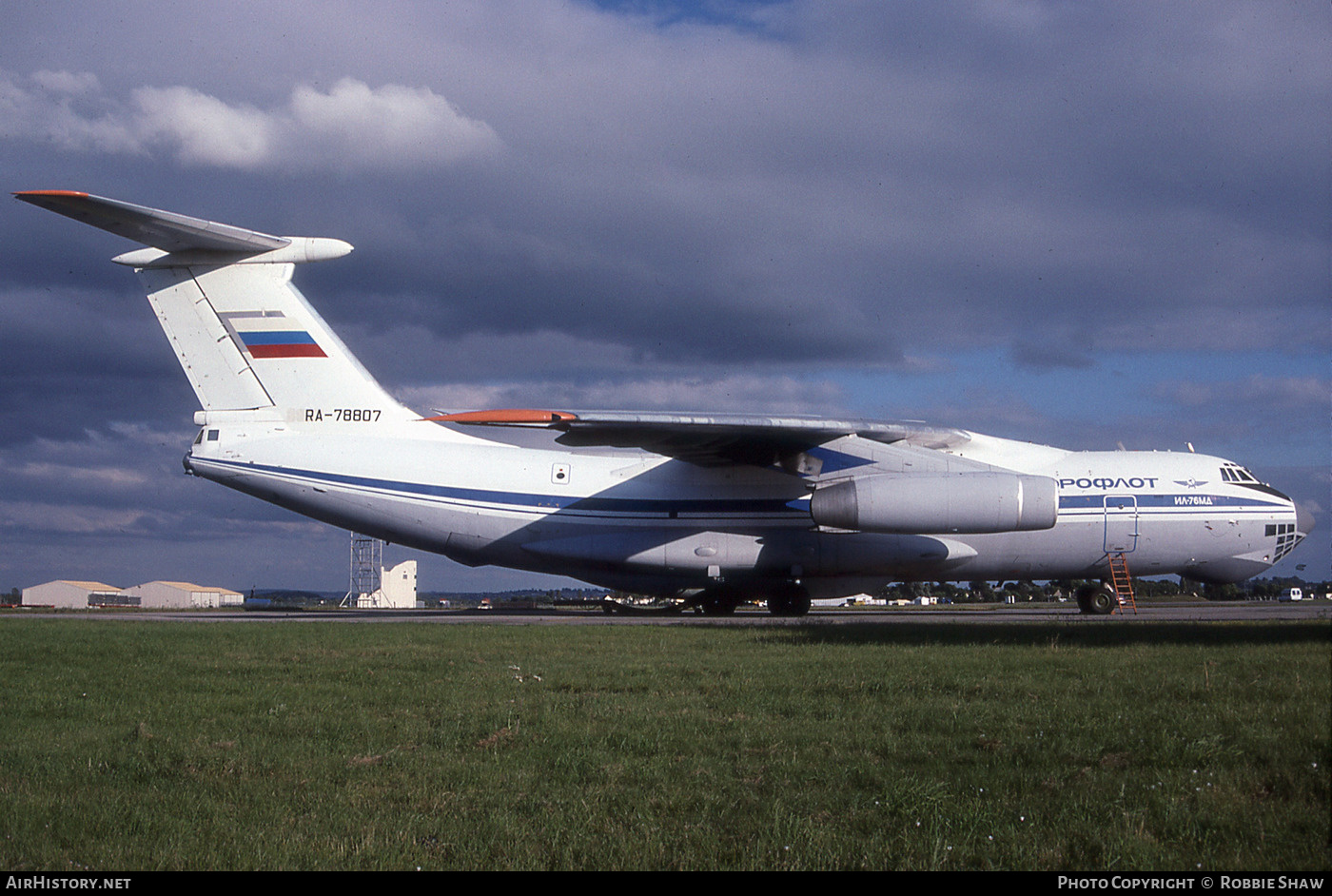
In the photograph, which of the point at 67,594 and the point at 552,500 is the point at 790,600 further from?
the point at 67,594

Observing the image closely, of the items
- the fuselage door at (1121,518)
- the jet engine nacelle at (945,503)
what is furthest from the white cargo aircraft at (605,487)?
the jet engine nacelle at (945,503)

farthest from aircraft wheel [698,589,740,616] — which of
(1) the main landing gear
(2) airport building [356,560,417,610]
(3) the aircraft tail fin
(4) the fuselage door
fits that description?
(2) airport building [356,560,417,610]

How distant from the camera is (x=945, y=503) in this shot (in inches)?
609

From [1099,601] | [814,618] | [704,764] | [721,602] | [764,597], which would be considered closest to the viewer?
[704,764]

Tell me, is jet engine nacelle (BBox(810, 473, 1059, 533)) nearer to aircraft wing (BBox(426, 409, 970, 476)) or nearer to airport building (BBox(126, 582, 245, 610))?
aircraft wing (BBox(426, 409, 970, 476))

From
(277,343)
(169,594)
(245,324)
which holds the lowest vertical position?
(169,594)

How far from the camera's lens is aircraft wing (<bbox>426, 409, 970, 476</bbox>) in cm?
1516

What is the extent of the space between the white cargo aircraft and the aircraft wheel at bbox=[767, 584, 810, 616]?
4 centimetres

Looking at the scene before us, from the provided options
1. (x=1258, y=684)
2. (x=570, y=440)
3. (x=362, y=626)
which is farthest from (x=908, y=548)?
(x=1258, y=684)

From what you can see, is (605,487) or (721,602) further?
(721,602)

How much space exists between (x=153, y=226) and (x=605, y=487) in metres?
8.72

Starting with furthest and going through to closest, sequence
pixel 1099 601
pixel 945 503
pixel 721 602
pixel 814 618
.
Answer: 1. pixel 721 602
2. pixel 1099 601
3. pixel 814 618
4. pixel 945 503

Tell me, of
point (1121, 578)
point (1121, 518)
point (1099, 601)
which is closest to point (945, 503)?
point (1121, 518)

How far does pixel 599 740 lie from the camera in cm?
539
